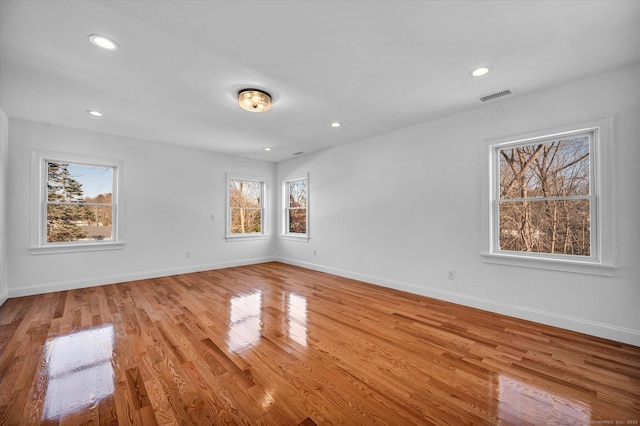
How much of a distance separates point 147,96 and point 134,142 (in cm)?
217

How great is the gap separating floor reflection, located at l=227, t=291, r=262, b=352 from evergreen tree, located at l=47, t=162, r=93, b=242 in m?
3.02

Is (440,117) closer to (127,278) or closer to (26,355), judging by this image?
(26,355)

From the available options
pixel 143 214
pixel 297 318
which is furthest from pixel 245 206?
pixel 297 318

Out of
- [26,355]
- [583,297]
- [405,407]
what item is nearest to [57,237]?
[26,355]

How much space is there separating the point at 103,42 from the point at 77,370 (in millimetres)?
2584

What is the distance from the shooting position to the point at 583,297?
2.69 metres

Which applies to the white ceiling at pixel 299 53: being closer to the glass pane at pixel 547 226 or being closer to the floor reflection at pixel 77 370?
the glass pane at pixel 547 226

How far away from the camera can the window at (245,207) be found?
20.2 ft

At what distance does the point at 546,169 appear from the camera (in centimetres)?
304

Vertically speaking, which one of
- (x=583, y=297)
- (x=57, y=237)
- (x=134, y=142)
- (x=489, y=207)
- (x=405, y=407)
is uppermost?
(x=134, y=142)

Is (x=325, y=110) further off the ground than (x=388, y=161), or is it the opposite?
(x=325, y=110)

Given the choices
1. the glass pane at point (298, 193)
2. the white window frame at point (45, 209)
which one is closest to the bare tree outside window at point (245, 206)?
the glass pane at point (298, 193)

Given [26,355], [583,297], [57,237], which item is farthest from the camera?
[57,237]

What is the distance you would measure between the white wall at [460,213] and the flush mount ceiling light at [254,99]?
2.28 m
